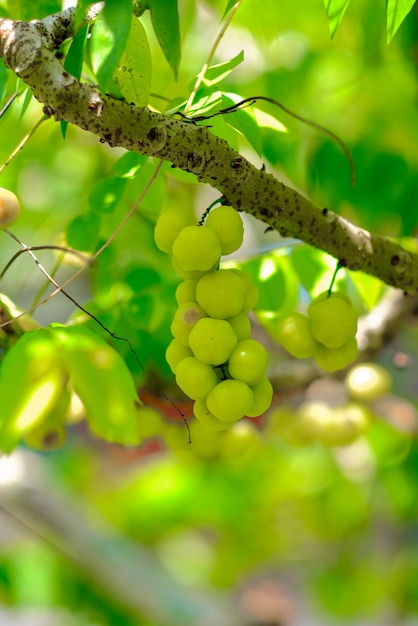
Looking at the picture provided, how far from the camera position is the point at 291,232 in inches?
26.7

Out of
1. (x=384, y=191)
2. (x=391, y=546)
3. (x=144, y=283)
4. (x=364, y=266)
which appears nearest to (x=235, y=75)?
(x=384, y=191)

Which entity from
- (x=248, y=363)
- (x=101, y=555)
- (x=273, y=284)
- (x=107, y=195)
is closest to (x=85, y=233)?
(x=107, y=195)

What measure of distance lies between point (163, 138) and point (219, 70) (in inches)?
7.0

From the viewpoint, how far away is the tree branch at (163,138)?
0.51 meters

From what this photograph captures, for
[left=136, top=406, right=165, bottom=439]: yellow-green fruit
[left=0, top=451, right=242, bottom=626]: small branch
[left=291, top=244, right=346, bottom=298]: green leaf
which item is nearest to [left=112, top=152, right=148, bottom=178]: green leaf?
[left=291, top=244, right=346, bottom=298]: green leaf

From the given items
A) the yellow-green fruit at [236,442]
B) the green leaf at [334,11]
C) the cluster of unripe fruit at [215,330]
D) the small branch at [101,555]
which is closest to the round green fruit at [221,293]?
the cluster of unripe fruit at [215,330]

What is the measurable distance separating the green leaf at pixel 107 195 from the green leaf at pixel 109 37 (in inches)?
8.8

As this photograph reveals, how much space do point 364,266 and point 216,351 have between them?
226 millimetres

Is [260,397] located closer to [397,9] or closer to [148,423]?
[397,9]

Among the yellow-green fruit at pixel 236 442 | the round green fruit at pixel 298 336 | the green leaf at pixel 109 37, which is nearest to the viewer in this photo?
the green leaf at pixel 109 37

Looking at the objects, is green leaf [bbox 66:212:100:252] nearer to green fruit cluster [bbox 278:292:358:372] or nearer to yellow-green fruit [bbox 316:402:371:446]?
green fruit cluster [bbox 278:292:358:372]

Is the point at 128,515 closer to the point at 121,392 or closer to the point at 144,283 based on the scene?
the point at 144,283

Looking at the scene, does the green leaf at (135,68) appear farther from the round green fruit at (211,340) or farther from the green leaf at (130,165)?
the round green fruit at (211,340)

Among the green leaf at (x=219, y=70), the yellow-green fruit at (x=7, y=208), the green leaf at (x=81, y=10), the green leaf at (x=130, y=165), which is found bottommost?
the yellow-green fruit at (x=7, y=208)
